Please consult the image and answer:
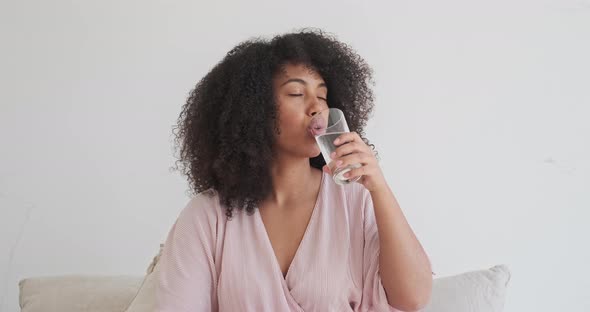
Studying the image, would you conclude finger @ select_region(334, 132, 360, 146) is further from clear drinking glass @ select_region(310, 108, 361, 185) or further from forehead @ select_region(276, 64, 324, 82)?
forehead @ select_region(276, 64, 324, 82)

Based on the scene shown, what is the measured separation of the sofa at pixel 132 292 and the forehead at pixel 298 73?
1.97 feet

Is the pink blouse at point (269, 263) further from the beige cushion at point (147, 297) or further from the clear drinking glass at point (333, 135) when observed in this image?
the clear drinking glass at point (333, 135)

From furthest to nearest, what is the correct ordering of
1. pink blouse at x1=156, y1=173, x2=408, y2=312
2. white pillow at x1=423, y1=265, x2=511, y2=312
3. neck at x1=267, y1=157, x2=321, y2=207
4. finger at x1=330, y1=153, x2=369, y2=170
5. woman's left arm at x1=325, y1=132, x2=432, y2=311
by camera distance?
white pillow at x1=423, y1=265, x2=511, y2=312
neck at x1=267, y1=157, x2=321, y2=207
pink blouse at x1=156, y1=173, x2=408, y2=312
woman's left arm at x1=325, y1=132, x2=432, y2=311
finger at x1=330, y1=153, x2=369, y2=170

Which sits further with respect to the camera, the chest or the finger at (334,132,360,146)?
the chest

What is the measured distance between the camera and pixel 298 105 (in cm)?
154

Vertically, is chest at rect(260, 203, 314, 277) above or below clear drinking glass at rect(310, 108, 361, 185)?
below

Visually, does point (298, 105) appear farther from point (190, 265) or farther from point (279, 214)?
point (190, 265)

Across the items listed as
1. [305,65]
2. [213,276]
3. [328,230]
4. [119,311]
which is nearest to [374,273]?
[328,230]

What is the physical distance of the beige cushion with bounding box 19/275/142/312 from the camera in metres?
1.90

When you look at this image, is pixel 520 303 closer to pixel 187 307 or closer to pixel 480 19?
pixel 480 19

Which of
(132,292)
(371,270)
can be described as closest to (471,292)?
(371,270)

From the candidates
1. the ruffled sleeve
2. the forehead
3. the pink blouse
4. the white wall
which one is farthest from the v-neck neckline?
the white wall

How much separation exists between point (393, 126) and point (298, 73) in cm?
93

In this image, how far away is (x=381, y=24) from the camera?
245 centimetres
